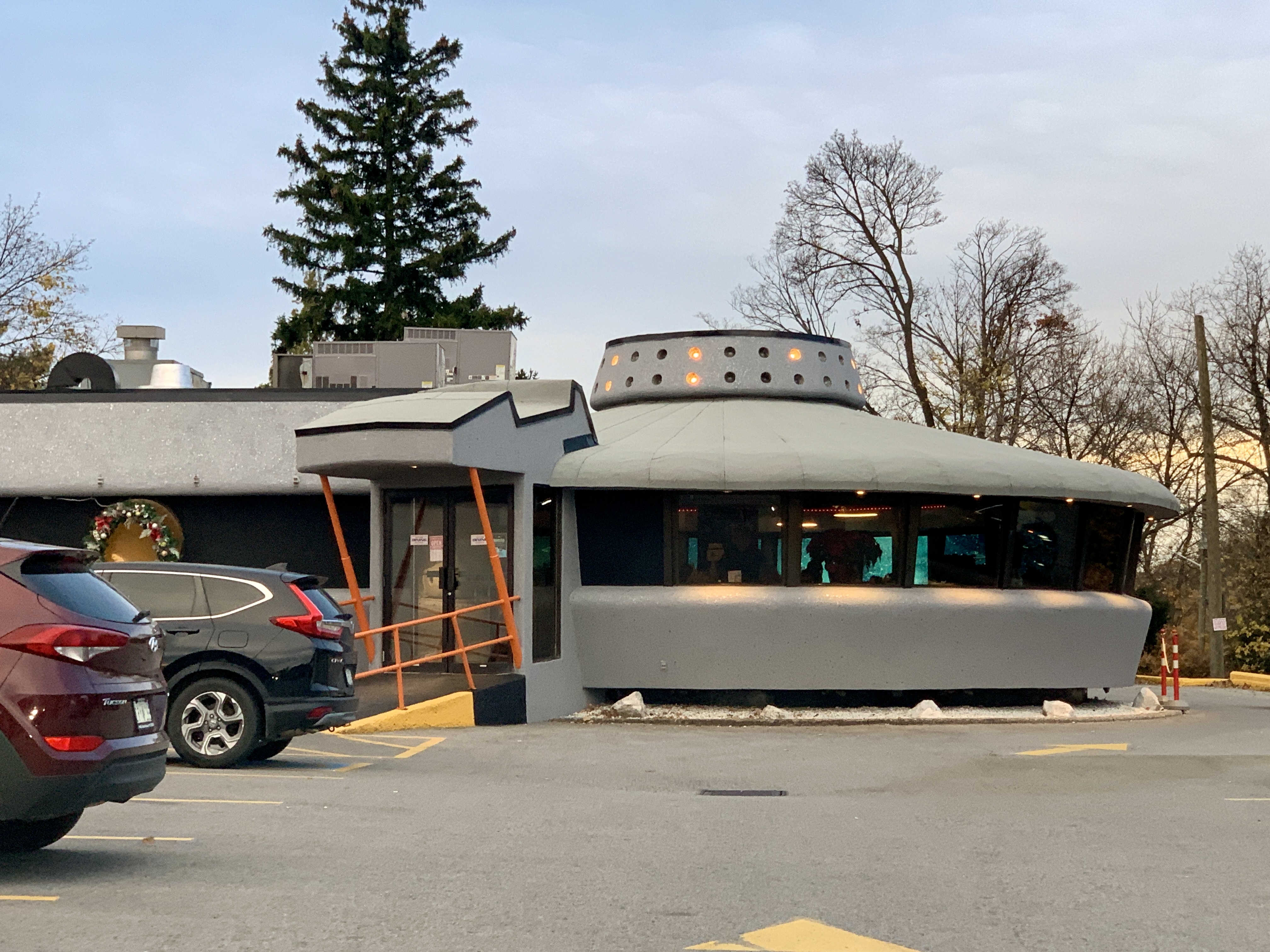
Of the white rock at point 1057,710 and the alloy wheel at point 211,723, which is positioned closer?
the alloy wheel at point 211,723

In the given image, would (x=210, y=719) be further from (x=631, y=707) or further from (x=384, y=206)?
(x=384, y=206)

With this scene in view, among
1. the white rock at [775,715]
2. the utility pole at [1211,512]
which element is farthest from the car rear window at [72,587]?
the utility pole at [1211,512]

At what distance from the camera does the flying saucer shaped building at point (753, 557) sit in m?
21.2

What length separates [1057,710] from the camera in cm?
2173

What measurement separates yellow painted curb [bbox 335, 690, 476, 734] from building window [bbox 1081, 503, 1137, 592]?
33.2 ft

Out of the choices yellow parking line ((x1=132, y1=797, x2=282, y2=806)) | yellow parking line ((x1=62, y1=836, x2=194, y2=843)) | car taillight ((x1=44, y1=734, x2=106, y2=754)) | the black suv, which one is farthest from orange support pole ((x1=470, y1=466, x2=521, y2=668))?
car taillight ((x1=44, y1=734, x2=106, y2=754))

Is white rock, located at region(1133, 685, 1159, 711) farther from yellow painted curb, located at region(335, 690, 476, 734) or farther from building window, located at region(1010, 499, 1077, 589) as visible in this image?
yellow painted curb, located at region(335, 690, 476, 734)

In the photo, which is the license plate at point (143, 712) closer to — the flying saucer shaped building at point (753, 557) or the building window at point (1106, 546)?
the flying saucer shaped building at point (753, 557)

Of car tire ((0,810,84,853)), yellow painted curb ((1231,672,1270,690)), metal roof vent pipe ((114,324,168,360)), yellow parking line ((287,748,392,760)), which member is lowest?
yellow painted curb ((1231,672,1270,690))

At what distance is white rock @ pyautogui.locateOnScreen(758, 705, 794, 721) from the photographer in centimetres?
2102

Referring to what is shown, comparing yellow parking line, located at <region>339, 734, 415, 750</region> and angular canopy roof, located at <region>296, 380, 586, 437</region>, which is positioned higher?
angular canopy roof, located at <region>296, 380, 586, 437</region>

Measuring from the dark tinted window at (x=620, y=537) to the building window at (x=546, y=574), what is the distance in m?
0.81

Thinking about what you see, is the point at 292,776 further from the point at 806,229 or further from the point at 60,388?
the point at 806,229

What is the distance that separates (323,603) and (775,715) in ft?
29.0
